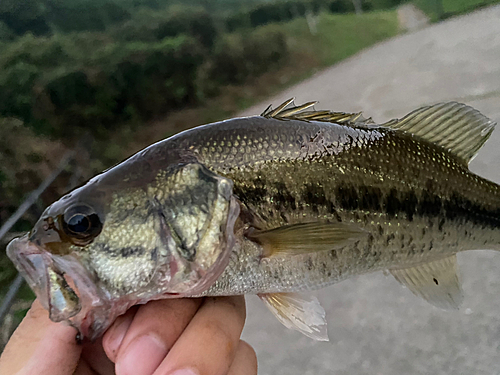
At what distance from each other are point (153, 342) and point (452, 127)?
120 centimetres

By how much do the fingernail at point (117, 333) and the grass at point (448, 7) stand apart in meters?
12.4

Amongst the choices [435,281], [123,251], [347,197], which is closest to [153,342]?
[123,251]

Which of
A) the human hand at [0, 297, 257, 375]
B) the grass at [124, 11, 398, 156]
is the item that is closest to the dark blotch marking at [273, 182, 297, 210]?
the human hand at [0, 297, 257, 375]

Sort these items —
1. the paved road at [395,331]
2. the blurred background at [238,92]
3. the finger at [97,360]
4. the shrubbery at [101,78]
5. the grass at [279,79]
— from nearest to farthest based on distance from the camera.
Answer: the finger at [97,360]
the paved road at [395,331]
the blurred background at [238,92]
the shrubbery at [101,78]
the grass at [279,79]

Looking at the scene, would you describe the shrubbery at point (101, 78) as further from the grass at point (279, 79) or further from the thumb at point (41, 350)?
the thumb at point (41, 350)

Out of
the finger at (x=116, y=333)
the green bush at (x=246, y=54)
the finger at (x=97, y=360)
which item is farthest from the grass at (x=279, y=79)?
the finger at (x=116, y=333)

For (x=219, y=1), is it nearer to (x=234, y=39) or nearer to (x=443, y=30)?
(x=234, y=39)

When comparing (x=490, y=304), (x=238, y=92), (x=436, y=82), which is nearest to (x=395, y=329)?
(x=490, y=304)

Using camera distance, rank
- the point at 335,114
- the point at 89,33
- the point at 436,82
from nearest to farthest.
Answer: the point at 335,114, the point at 436,82, the point at 89,33

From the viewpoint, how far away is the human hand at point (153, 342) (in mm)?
872

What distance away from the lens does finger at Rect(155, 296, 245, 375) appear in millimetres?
851

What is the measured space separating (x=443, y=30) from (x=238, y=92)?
5534mm

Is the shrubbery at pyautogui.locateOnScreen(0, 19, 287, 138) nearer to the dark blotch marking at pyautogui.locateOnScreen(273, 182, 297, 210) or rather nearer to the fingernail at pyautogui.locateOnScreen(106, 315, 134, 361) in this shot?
the fingernail at pyautogui.locateOnScreen(106, 315, 134, 361)

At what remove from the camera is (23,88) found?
4969mm
